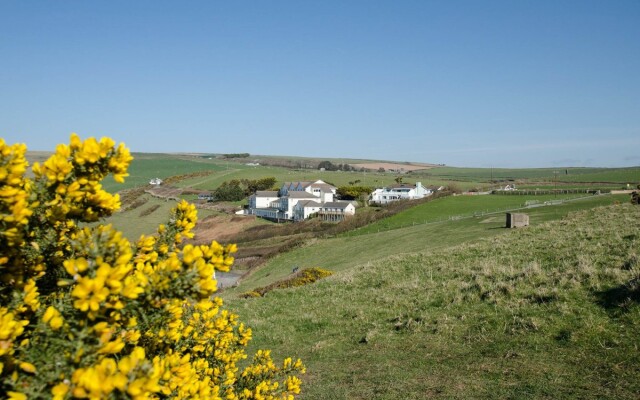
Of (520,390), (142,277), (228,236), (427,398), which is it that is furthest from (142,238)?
(228,236)

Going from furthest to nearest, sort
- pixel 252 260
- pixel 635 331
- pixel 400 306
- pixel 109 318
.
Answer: pixel 252 260 → pixel 400 306 → pixel 635 331 → pixel 109 318

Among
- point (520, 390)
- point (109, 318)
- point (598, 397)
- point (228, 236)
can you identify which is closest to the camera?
point (109, 318)

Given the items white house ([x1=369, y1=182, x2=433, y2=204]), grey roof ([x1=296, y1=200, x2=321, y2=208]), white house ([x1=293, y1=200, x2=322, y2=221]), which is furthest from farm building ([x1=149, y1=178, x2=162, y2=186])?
white house ([x1=369, y1=182, x2=433, y2=204])

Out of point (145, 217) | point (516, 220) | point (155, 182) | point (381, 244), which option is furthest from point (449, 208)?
point (155, 182)

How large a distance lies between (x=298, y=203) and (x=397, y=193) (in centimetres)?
2382

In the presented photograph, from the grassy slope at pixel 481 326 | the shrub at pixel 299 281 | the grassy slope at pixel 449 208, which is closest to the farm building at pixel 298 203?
the grassy slope at pixel 449 208

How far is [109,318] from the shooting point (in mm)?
3178

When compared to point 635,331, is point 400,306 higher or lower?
lower

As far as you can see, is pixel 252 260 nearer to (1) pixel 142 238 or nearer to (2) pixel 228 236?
(2) pixel 228 236

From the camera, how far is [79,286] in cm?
293

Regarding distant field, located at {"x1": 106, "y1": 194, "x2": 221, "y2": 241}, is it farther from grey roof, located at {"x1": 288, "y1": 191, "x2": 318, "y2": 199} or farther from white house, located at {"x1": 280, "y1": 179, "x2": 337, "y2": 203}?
white house, located at {"x1": 280, "y1": 179, "x2": 337, "y2": 203}

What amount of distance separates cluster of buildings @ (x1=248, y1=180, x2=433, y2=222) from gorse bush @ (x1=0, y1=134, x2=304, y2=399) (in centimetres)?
8897

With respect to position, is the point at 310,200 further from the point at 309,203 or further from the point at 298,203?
the point at 309,203

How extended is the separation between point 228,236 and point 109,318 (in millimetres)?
76741
